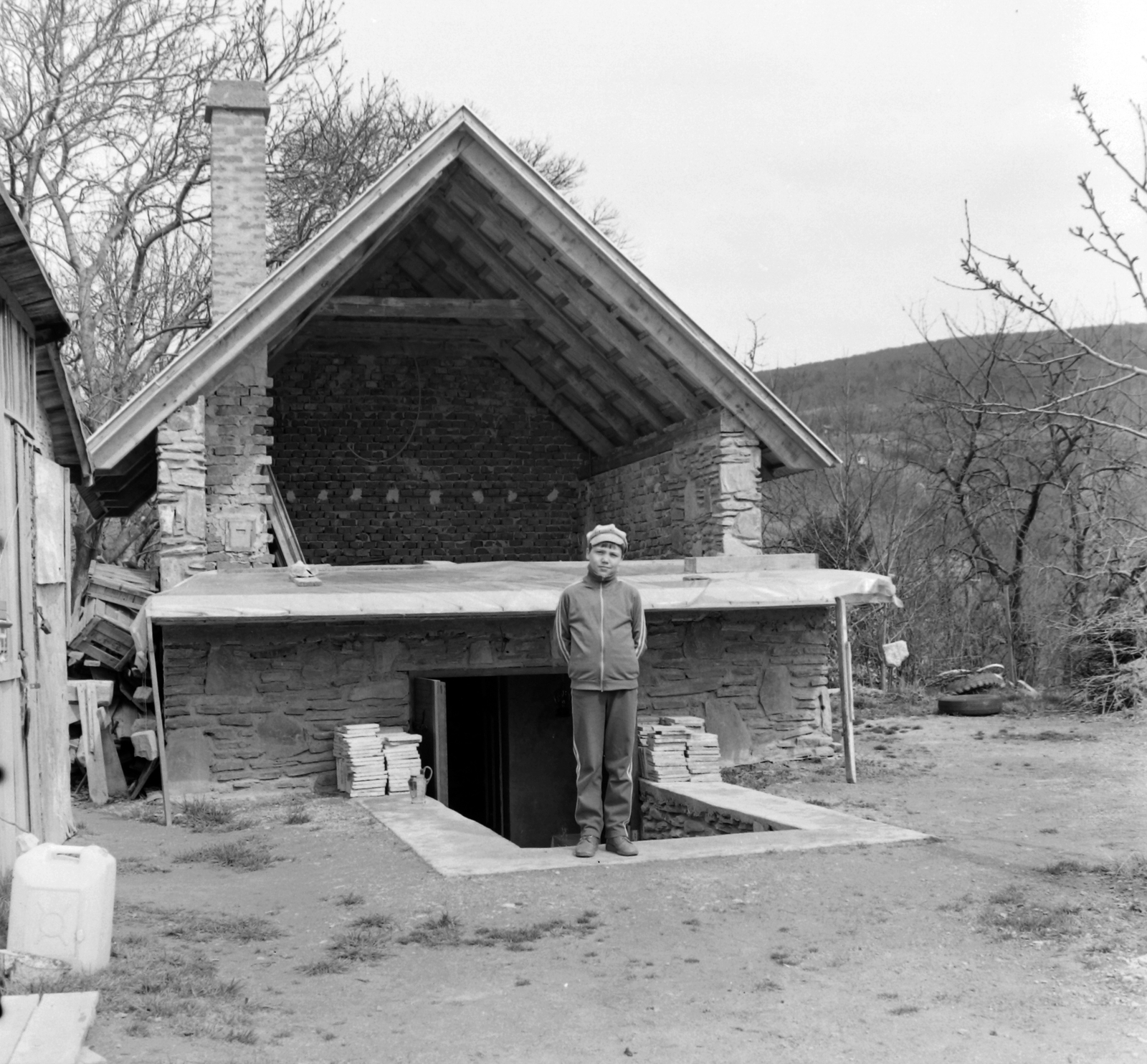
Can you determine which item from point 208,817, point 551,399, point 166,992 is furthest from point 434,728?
point 551,399

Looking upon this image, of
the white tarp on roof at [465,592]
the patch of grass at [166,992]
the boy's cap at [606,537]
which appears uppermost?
the boy's cap at [606,537]

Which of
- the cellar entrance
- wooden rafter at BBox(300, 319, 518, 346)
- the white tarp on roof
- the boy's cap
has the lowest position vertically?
the cellar entrance

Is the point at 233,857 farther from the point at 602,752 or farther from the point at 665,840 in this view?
the point at 665,840

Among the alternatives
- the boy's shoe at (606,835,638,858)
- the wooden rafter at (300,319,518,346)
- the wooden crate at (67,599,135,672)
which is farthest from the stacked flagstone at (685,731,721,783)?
the wooden rafter at (300,319,518,346)

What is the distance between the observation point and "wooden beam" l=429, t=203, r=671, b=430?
13.1 metres

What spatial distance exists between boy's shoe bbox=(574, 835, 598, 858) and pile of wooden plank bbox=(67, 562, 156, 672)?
5917mm

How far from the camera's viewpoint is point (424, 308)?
1311cm

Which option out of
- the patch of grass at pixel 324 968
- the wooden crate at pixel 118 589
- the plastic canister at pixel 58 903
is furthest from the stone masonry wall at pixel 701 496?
the plastic canister at pixel 58 903

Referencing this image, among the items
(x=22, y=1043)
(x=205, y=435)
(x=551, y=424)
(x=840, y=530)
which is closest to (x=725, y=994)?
(x=22, y=1043)

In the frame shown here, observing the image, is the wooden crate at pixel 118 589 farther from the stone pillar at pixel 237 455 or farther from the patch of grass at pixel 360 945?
the patch of grass at pixel 360 945

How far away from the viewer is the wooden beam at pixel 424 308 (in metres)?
12.9

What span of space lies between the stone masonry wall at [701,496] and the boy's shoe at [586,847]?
16.9 ft

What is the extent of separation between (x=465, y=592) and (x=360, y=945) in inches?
188

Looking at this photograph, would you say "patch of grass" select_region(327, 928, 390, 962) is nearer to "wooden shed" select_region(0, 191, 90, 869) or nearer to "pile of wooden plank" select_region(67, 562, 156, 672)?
"wooden shed" select_region(0, 191, 90, 869)
